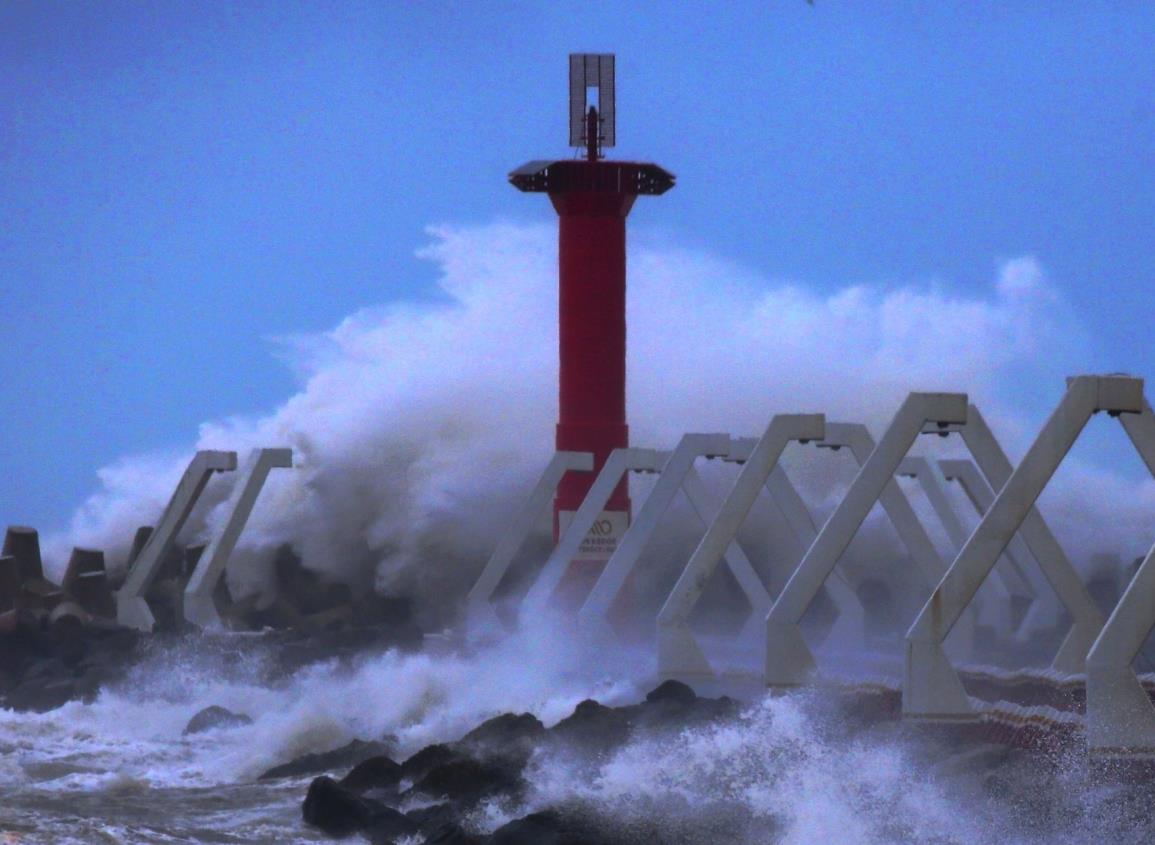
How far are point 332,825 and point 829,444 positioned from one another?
21.2 feet

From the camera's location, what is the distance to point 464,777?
1623 cm

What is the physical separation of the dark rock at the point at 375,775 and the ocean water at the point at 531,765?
553mm

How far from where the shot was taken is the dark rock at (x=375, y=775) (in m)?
17.1

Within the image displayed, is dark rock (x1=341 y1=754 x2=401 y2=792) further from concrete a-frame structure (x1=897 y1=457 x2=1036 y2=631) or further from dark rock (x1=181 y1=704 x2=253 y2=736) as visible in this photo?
concrete a-frame structure (x1=897 y1=457 x2=1036 y2=631)

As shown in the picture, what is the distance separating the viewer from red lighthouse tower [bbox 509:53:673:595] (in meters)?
27.3

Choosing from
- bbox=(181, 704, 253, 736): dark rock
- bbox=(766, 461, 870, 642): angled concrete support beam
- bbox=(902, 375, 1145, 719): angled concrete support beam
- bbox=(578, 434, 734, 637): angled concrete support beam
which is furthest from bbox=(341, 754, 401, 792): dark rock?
bbox=(578, 434, 734, 637): angled concrete support beam

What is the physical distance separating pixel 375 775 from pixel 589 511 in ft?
27.6

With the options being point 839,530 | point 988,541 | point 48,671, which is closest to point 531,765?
point 839,530

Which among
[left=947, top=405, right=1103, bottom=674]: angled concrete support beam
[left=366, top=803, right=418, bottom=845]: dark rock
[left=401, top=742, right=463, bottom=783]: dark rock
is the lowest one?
[left=401, top=742, right=463, bottom=783]: dark rock

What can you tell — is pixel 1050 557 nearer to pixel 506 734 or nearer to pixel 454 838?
pixel 506 734

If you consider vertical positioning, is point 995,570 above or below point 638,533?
below

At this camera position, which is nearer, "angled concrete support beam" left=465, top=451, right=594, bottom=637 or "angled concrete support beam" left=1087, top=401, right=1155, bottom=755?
"angled concrete support beam" left=1087, top=401, right=1155, bottom=755

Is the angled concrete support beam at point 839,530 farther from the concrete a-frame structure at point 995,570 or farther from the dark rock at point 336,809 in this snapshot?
the concrete a-frame structure at point 995,570

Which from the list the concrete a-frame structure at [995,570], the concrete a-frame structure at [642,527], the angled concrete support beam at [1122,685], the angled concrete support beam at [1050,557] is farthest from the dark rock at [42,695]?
the angled concrete support beam at [1122,685]
